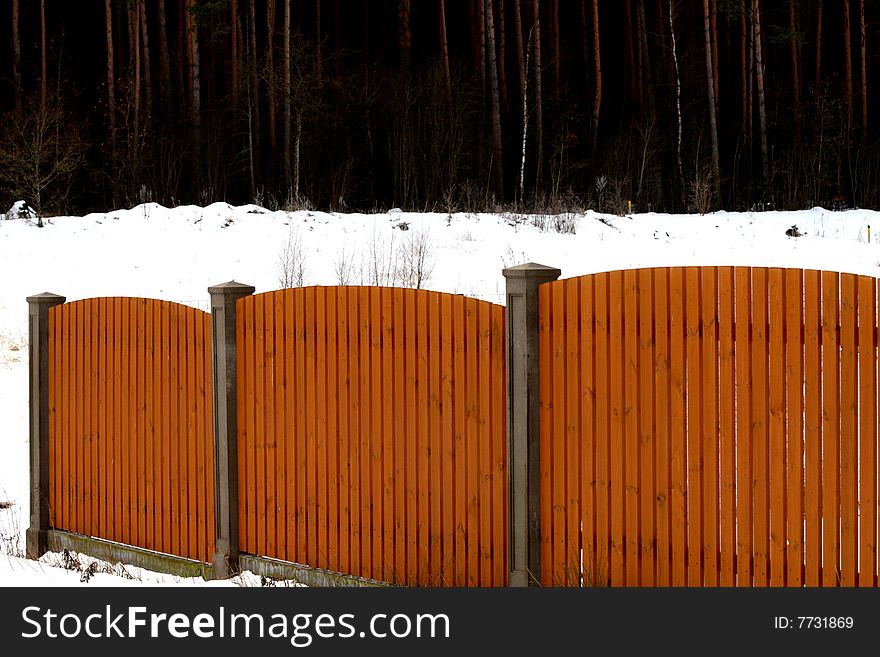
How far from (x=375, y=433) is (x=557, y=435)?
3.50 ft

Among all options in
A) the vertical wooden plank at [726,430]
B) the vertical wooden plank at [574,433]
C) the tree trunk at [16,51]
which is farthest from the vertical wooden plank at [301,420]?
the tree trunk at [16,51]

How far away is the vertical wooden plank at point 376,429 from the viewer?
4918mm

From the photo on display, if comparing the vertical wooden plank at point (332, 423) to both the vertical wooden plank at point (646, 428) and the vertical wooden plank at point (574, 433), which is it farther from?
the vertical wooden plank at point (646, 428)

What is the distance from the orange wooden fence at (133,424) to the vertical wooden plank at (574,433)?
2355mm

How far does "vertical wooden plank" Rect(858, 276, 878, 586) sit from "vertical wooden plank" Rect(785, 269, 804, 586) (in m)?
0.22

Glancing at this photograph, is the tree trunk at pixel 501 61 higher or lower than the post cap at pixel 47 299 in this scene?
higher

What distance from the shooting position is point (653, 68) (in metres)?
30.5

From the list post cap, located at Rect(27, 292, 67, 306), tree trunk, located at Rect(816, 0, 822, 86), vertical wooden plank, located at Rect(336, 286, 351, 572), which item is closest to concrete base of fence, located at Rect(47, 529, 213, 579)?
vertical wooden plank, located at Rect(336, 286, 351, 572)

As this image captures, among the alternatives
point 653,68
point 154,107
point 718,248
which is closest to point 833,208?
point 718,248

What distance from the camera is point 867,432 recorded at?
3.66 m

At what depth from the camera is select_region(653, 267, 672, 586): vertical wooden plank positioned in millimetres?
4047

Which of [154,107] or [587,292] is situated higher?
[154,107]
